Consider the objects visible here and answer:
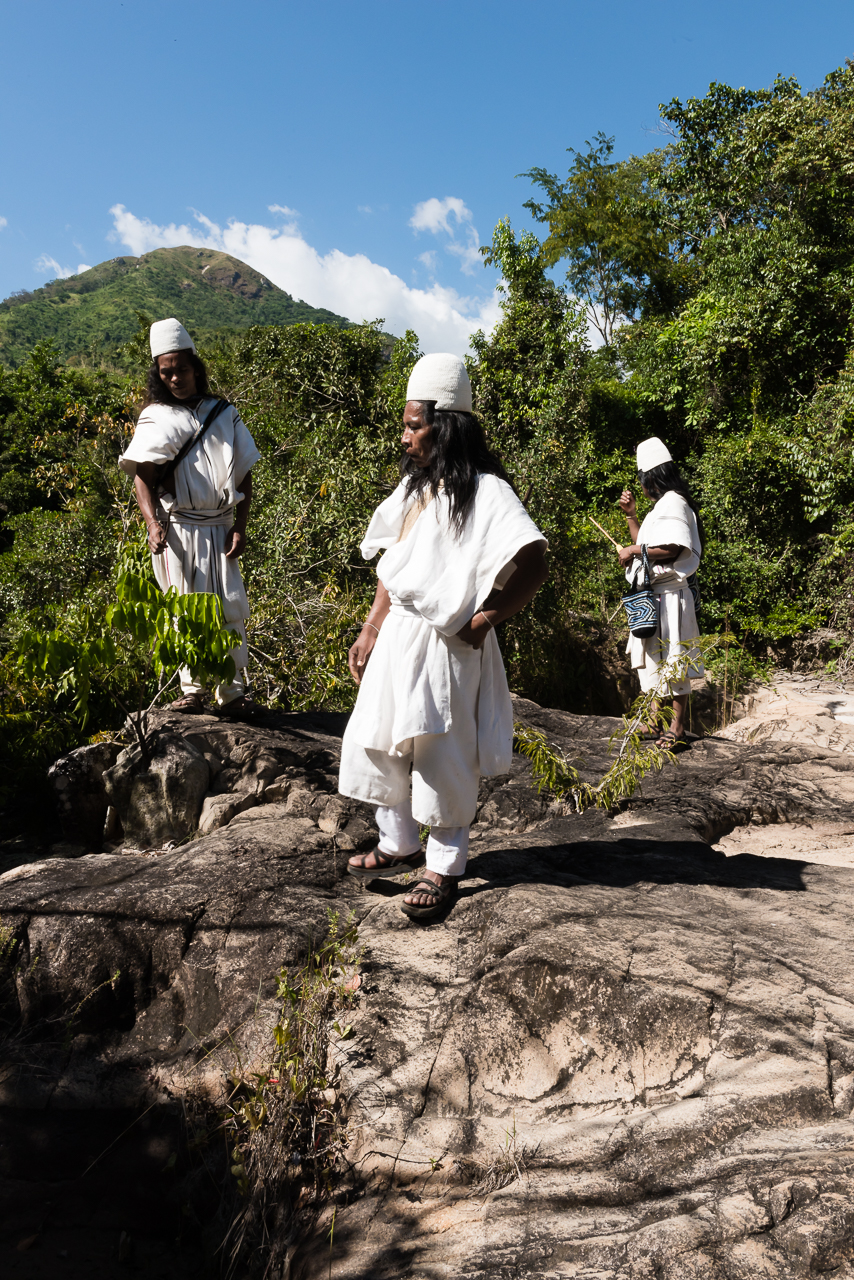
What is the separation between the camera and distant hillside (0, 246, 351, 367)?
2149 inches

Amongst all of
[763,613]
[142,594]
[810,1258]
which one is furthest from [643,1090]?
[763,613]

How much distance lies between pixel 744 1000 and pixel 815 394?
9.99 meters

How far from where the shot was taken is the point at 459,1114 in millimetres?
2207

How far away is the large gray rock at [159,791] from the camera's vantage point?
156 inches

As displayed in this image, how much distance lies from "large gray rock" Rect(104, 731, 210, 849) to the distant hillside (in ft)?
111

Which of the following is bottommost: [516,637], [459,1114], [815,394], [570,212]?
[459,1114]

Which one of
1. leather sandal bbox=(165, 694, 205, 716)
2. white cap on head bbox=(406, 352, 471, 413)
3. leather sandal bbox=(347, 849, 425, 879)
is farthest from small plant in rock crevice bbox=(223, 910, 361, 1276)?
leather sandal bbox=(165, 694, 205, 716)

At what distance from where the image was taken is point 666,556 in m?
5.18

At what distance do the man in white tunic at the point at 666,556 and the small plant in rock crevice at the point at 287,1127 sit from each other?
124 inches

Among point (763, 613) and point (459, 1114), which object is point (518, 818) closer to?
point (459, 1114)

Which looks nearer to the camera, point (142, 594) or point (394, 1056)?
point (394, 1056)

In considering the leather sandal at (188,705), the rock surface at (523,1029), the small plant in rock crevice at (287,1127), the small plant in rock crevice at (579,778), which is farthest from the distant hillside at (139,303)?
the small plant in rock crevice at (287,1127)

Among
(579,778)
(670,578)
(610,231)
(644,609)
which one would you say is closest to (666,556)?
(670,578)

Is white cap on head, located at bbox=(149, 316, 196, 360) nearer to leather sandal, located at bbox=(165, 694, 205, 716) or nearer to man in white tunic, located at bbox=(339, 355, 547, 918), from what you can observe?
leather sandal, located at bbox=(165, 694, 205, 716)
